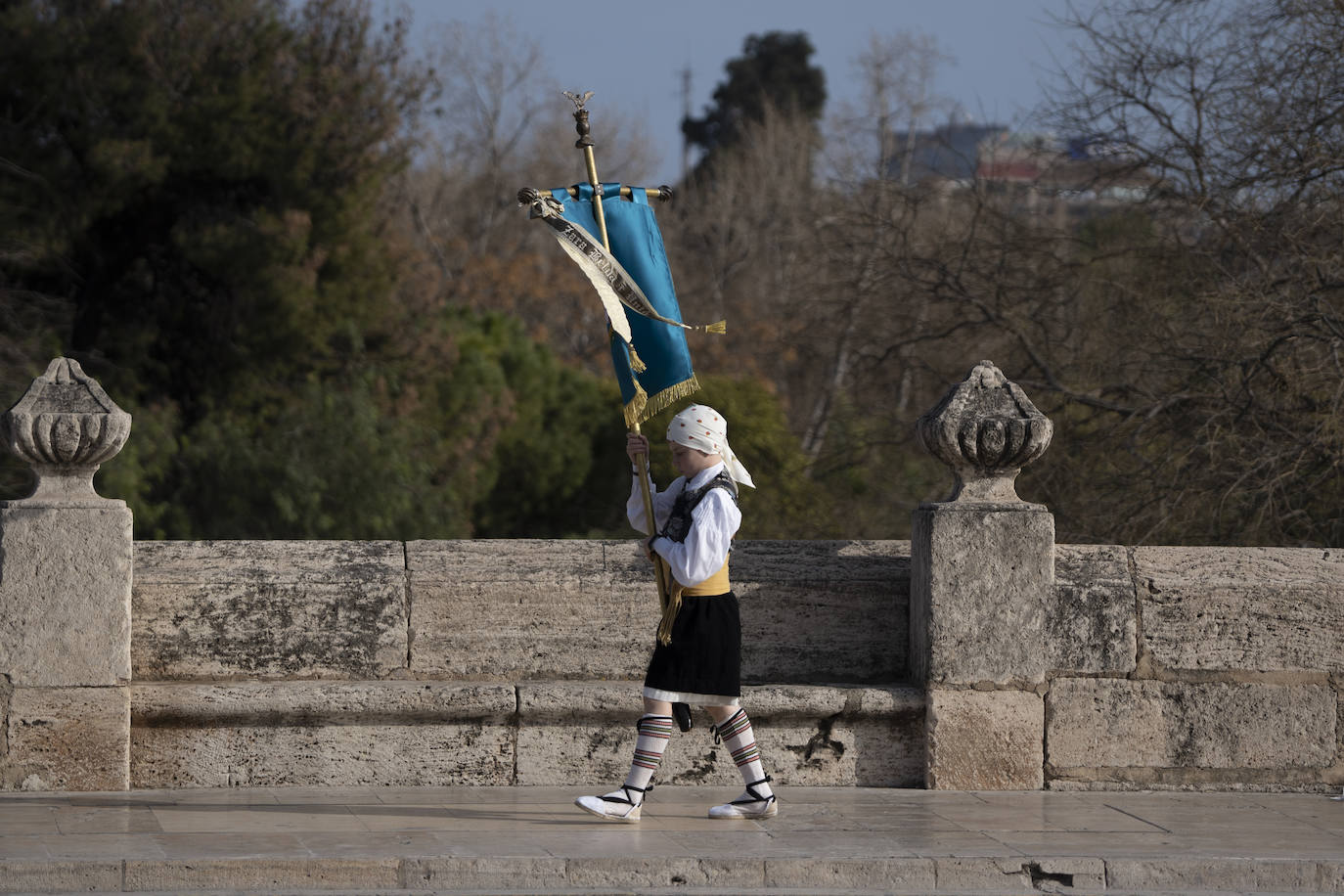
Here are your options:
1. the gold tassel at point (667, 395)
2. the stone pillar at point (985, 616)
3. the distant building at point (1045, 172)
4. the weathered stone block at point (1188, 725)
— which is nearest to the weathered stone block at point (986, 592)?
the stone pillar at point (985, 616)

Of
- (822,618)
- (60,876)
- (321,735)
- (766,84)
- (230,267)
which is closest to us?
(60,876)

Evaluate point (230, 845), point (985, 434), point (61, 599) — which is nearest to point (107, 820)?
point (230, 845)

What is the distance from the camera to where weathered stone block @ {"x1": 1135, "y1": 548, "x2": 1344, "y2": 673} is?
7.48 m

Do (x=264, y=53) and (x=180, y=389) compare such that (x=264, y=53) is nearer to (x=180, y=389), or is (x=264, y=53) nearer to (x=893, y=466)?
(x=180, y=389)

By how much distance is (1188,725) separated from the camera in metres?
7.41

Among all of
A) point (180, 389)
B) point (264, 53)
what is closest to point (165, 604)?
point (180, 389)

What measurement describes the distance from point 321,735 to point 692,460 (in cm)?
210

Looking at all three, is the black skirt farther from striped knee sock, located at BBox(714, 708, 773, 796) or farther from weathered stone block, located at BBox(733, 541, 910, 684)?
weathered stone block, located at BBox(733, 541, 910, 684)

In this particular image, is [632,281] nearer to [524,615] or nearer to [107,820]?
[524,615]

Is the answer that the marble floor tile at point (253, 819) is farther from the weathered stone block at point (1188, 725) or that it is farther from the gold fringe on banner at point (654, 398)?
the weathered stone block at point (1188, 725)

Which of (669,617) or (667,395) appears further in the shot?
(667,395)

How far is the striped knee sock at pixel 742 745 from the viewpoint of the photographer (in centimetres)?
659

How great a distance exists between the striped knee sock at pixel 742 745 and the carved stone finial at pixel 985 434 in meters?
1.57

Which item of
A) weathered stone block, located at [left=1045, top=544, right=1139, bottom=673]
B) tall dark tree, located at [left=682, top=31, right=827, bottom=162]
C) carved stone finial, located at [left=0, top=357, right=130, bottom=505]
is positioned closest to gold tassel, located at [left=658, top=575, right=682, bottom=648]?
weathered stone block, located at [left=1045, top=544, right=1139, bottom=673]
